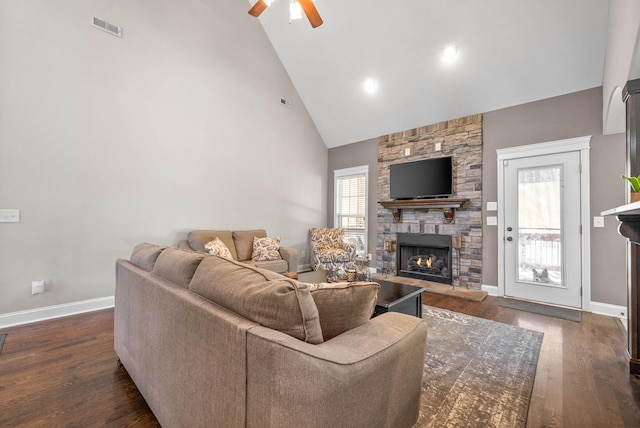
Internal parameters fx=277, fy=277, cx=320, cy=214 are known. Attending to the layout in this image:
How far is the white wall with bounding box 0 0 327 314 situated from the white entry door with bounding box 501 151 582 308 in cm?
394

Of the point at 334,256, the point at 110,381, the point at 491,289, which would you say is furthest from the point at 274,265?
the point at 491,289

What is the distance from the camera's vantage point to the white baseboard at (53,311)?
2.80 m

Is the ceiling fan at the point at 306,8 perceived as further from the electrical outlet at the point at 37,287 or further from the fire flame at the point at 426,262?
the fire flame at the point at 426,262

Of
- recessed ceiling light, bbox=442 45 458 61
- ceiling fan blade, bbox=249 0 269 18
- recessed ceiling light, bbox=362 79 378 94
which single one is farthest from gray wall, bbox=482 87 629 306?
ceiling fan blade, bbox=249 0 269 18

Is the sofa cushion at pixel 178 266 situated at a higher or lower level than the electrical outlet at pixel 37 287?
higher

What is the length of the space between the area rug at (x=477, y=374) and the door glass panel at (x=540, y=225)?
56.4 inches

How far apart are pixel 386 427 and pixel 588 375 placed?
6.76 ft

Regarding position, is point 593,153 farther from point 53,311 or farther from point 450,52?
point 53,311

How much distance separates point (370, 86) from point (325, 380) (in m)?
5.07

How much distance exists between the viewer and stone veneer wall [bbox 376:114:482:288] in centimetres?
443

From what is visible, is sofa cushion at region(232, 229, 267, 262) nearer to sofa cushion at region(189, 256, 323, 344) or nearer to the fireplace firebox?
the fireplace firebox

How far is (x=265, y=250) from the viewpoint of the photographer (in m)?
4.44

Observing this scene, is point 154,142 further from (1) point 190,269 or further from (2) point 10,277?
(1) point 190,269

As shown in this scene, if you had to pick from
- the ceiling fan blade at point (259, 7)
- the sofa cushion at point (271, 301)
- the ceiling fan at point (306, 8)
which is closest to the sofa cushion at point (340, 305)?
the sofa cushion at point (271, 301)
